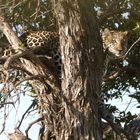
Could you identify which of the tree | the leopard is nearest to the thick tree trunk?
the tree

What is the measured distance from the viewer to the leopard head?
5.51 m

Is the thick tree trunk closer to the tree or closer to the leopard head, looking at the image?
the tree

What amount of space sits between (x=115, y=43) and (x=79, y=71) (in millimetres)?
1137

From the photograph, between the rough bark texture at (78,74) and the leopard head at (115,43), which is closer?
the rough bark texture at (78,74)

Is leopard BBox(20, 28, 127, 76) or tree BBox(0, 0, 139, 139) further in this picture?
leopard BBox(20, 28, 127, 76)

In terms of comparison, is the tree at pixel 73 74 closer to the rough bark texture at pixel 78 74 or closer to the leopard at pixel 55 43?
the rough bark texture at pixel 78 74

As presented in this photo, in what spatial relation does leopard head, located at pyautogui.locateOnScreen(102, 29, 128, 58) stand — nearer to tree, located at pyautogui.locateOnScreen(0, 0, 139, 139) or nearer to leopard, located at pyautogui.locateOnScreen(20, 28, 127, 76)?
leopard, located at pyautogui.locateOnScreen(20, 28, 127, 76)

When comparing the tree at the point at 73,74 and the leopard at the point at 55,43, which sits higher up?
the leopard at the point at 55,43

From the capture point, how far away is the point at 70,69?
188 inches

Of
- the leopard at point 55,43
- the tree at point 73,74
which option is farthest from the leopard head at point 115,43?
the tree at point 73,74

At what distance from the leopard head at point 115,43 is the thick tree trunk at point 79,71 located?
702 mm

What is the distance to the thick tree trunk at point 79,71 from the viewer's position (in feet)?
15.4

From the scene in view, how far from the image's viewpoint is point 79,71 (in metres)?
4.75

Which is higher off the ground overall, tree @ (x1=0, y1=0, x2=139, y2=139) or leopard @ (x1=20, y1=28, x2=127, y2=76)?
leopard @ (x1=20, y1=28, x2=127, y2=76)
